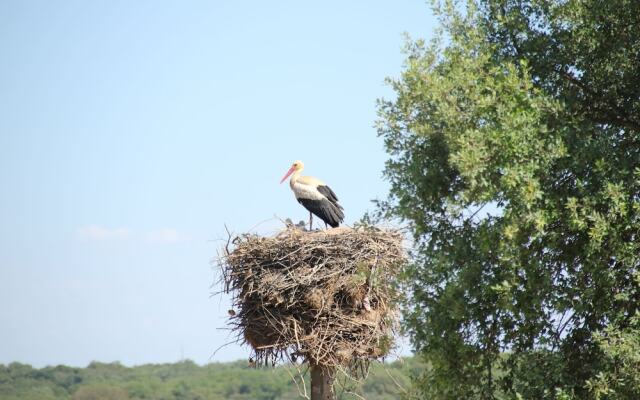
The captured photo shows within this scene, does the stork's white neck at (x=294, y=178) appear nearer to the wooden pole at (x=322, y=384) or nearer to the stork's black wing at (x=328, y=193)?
the stork's black wing at (x=328, y=193)

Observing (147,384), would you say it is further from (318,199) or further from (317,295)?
(317,295)

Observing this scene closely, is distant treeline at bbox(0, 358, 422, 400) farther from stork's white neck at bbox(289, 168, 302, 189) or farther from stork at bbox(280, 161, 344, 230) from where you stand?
stork at bbox(280, 161, 344, 230)

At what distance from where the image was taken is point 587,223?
1095 cm

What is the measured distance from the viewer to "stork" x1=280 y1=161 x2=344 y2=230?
17.4 metres

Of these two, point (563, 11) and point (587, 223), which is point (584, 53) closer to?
point (563, 11)

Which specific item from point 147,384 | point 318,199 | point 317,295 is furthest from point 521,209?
point 147,384

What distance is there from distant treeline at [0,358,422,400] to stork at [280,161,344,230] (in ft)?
172

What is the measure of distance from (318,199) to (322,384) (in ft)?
12.4

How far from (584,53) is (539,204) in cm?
262

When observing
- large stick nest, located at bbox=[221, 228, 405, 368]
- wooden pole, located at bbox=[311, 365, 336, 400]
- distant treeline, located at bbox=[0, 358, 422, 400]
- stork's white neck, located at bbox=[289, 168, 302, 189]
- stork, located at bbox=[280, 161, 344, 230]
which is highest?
distant treeline, located at bbox=[0, 358, 422, 400]

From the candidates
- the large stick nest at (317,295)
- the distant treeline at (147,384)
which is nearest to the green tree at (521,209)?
the large stick nest at (317,295)

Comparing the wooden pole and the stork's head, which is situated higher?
the stork's head

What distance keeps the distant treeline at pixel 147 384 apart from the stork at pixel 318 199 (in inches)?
2066

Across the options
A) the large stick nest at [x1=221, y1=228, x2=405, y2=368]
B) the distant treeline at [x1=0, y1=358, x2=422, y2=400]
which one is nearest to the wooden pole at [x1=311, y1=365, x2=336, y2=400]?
the large stick nest at [x1=221, y1=228, x2=405, y2=368]
